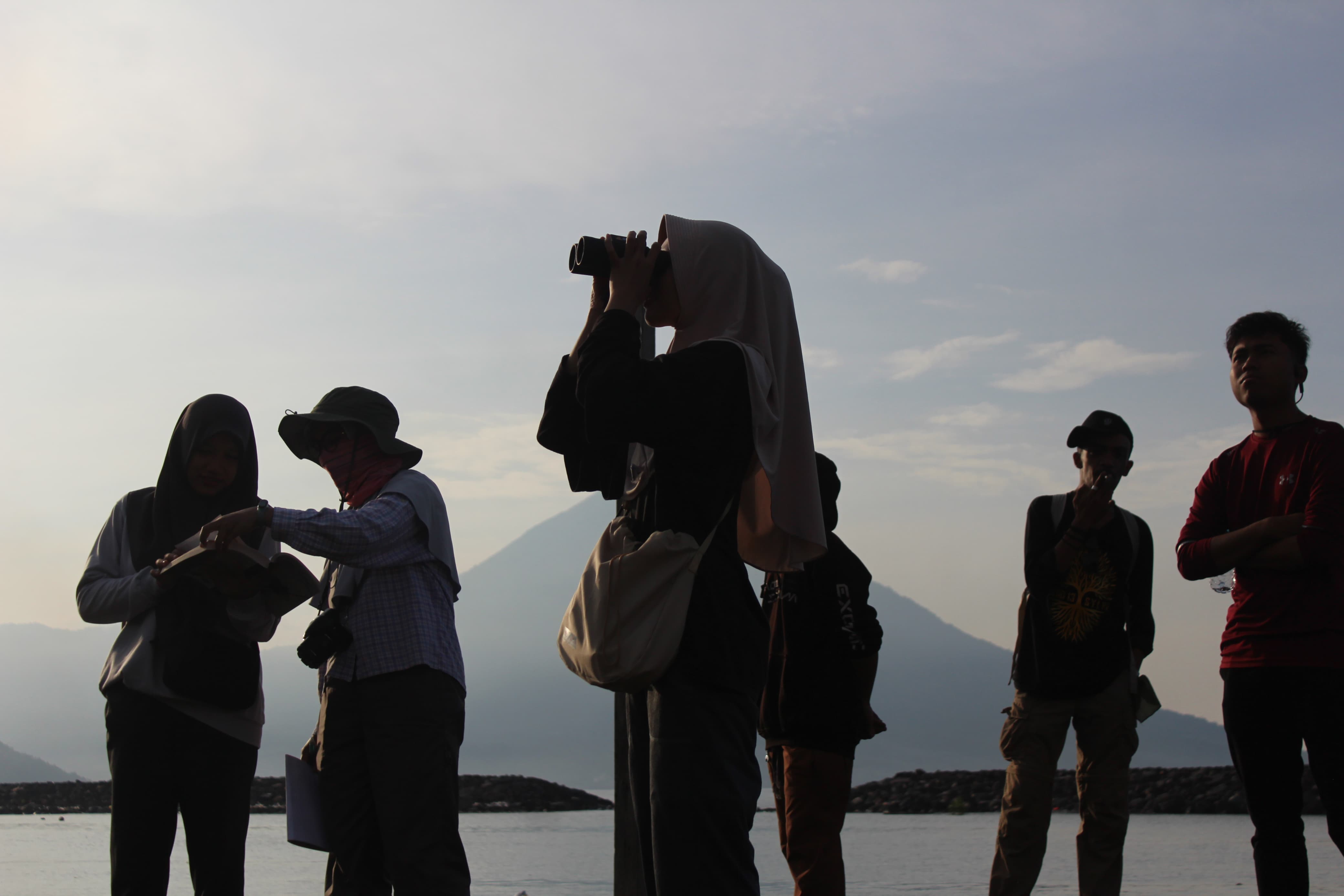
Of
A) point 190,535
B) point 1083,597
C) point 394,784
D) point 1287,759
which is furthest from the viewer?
point 1083,597

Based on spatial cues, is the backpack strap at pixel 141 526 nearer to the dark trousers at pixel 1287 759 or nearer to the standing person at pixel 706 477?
the standing person at pixel 706 477

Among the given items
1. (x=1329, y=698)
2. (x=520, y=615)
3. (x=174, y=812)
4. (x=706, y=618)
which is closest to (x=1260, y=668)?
(x=1329, y=698)

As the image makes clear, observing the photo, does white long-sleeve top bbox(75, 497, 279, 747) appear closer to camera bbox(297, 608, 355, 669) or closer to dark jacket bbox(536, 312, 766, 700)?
camera bbox(297, 608, 355, 669)

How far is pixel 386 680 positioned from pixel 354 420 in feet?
2.46

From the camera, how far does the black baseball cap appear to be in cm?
448

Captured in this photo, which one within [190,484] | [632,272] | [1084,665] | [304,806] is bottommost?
[304,806]

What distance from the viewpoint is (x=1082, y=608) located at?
14.3 ft

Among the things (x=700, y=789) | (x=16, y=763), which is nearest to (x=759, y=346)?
(x=700, y=789)

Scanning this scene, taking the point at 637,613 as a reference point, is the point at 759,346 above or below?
above

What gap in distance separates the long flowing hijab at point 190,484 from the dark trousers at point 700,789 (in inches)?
69.0

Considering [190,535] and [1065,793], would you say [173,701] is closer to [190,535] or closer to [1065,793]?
[190,535]

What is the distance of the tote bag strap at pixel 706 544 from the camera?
83.4 inches

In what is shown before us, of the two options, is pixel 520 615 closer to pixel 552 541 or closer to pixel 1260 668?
pixel 552 541

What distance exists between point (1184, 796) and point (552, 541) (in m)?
167
